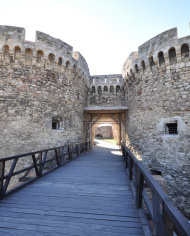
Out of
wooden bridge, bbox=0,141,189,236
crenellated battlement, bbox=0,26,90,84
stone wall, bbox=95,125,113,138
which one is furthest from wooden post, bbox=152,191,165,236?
stone wall, bbox=95,125,113,138

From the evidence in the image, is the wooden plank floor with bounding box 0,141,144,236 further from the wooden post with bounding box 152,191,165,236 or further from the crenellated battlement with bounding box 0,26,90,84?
the crenellated battlement with bounding box 0,26,90,84

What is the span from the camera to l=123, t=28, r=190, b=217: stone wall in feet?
17.0

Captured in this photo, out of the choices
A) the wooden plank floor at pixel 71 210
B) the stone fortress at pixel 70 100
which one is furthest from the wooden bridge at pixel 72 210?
the stone fortress at pixel 70 100

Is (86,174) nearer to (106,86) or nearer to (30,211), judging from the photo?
(30,211)

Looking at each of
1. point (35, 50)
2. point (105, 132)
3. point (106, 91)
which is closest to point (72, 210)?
point (35, 50)

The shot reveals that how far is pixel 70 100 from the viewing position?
23.1 ft

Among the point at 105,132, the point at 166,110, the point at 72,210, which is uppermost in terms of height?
the point at 166,110

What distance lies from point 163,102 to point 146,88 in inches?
44.8

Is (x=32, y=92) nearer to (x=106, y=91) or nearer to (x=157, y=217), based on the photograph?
(x=106, y=91)

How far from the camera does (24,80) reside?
220 inches

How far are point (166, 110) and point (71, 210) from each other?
208 inches

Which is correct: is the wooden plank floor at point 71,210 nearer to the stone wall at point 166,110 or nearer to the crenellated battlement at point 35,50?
the stone wall at point 166,110

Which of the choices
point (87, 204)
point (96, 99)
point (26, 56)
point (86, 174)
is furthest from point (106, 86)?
point (87, 204)

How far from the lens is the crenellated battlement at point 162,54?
5.48 meters
